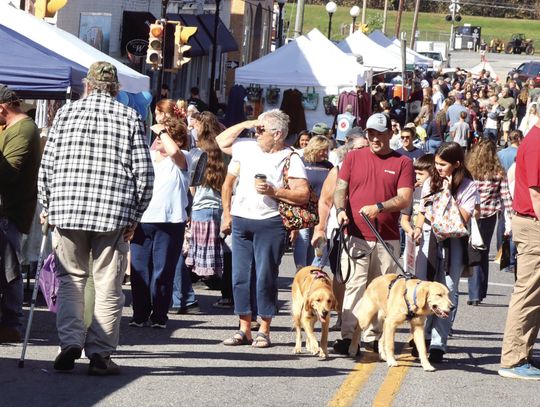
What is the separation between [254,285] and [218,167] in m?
2.06

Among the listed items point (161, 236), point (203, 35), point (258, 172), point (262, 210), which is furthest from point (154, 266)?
point (203, 35)

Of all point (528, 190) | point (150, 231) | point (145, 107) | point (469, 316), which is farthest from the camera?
point (145, 107)

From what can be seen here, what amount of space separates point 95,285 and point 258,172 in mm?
2044

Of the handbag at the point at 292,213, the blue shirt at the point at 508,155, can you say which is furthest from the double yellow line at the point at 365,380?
the blue shirt at the point at 508,155

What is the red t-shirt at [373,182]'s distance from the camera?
10406mm

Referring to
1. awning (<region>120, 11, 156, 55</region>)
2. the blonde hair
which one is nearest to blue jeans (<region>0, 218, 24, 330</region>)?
the blonde hair

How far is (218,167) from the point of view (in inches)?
505

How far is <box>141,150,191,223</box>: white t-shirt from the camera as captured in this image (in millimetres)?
11398

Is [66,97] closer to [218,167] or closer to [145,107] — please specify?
[218,167]

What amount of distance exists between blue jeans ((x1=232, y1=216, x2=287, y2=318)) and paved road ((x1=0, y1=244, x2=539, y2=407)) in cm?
38

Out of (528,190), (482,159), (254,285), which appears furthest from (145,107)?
(528,190)

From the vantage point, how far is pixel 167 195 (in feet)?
37.5

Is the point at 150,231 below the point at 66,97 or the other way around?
below

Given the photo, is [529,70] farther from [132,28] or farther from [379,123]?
[379,123]
